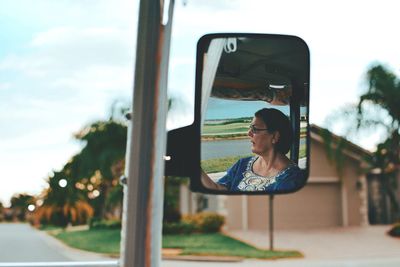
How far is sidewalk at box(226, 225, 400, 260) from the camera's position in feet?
38.9

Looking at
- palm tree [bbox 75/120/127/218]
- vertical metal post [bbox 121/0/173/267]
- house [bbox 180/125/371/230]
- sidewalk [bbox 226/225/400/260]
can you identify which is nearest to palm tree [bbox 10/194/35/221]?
vertical metal post [bbox 121/0/173/267]

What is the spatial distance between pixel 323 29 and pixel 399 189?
15469 mm

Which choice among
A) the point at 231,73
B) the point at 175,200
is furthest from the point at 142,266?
the point at 175,200

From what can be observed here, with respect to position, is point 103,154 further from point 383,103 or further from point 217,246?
point 383,103

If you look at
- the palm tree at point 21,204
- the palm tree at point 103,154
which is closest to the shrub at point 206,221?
the palm tree at point 103,154

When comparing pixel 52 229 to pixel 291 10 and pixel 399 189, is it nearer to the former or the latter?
pixel 291 10

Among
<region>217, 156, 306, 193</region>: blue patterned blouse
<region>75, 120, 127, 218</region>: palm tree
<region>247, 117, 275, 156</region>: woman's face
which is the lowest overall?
<region>217, 156, 306, 193</region>: blue patterned blouse

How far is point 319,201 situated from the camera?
16.4m

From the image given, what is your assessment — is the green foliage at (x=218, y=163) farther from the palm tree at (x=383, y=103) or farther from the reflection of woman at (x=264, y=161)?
the palm tree at (x=383, y=103)

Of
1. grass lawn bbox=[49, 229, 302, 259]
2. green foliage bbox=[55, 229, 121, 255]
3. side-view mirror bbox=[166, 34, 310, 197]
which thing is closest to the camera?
side-view mirror bbox=[166, 34, 310, 197]

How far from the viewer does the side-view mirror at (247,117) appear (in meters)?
0.80

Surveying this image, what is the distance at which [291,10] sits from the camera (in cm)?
157

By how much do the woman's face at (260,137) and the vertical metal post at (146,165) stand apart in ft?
0.58

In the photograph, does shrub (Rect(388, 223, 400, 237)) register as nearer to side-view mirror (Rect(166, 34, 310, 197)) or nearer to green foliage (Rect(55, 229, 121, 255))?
green foliage (Rect(55, 229, 121, 255))
